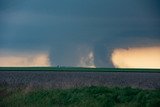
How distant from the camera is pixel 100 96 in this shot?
109 ft

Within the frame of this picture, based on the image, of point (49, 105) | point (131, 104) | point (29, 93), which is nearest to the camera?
point (131, 104)

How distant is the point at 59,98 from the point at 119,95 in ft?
14.0

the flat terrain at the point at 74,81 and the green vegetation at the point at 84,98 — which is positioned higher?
the flat terrain at the point at 74,81

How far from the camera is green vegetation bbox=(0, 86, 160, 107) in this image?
3117cm

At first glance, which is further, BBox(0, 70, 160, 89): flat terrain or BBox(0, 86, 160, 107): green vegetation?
BBox(0, 70, 160, 89): flat terrain

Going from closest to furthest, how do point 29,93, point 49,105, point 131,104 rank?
point 131,104 → point 49,105 → point 29,93

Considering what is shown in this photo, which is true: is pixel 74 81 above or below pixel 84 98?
above

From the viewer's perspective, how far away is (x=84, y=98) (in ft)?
109

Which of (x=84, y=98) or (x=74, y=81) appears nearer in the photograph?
(x=84, y=98)

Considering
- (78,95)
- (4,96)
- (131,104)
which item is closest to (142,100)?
(131,104)

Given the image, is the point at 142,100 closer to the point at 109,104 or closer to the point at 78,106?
the point at 109,104

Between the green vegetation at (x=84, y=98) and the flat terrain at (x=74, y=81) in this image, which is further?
the flat terrain at (x=74, y=81)

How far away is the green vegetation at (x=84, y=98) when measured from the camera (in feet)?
102

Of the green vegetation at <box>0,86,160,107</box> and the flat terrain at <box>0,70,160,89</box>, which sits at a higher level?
the flat terrain at <box>0,70,160,89</box>
